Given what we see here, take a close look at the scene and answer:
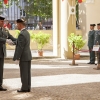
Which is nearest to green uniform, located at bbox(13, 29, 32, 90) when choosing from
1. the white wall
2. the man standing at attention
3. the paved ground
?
the man standing at attention

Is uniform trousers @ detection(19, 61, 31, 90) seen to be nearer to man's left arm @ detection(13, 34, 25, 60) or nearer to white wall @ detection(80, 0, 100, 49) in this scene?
man's left arm @ detection(13, 34, 25, 60)

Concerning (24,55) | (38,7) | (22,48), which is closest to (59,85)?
(24,55)

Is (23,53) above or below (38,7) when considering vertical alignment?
below

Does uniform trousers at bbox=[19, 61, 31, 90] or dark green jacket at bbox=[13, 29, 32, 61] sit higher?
dark green jacket at bbox=[13, 29, 32, 61]

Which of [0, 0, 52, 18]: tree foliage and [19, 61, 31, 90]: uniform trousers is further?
[0, 0, 52, 18]: tree foliage

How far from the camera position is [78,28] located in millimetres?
21922

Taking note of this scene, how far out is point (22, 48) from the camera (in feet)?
24.9

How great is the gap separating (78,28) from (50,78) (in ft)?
40.2

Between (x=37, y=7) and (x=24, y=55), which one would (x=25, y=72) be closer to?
(x=24, y=55)

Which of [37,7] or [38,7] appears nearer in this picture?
[38,7]

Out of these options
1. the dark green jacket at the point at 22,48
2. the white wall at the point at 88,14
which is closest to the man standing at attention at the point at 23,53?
the dark green jacket at the point at 22,48

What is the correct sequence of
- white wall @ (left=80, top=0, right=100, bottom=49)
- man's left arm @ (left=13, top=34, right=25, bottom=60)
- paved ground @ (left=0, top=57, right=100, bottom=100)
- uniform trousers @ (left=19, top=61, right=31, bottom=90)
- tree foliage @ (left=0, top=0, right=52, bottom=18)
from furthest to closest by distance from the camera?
1. tree foliage @ (left=0, top=0, right=52, bottom=18)
2. white wall @ (left=80, top=0, right=100, bottom=49)
3. uniform trousers @ (left=19, top=61, right=31, bottom=90)
4. man's left arm @ (left=13, top=34, right=25, bottom=60)
5. paved ground @ (left=0, top=57, right=100, bottom=100)

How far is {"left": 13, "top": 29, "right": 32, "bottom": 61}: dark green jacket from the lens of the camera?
758 cm

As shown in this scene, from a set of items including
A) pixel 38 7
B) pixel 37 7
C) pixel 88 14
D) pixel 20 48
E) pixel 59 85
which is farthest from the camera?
pixel 37 7
